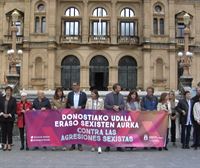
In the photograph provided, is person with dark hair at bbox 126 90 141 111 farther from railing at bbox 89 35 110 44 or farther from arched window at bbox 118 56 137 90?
railing at bbox 89 35 110 44

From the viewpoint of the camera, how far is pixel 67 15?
52.6 metres

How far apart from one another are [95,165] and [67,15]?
42.9 metres

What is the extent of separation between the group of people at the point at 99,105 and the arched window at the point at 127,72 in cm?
3511

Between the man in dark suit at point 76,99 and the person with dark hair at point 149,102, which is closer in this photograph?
the man in dark suit at point 76,99

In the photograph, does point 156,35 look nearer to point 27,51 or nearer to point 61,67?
point 61,67

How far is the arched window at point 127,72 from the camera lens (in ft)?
169

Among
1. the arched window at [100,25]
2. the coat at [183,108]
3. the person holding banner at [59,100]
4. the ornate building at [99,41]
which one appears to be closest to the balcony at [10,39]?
the ornate building at [99,41]

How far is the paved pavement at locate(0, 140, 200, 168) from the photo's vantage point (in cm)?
1110

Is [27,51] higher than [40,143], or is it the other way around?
[27,51]

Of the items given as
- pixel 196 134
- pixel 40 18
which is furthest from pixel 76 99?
pixel 40 18

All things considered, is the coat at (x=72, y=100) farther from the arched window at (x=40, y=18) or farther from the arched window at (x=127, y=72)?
the arched window at (x=40, y=18)

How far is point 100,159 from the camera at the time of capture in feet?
40.2

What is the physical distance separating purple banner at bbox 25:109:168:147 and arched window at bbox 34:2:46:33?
123ft

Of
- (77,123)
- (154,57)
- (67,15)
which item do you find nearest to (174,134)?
(77,123)
